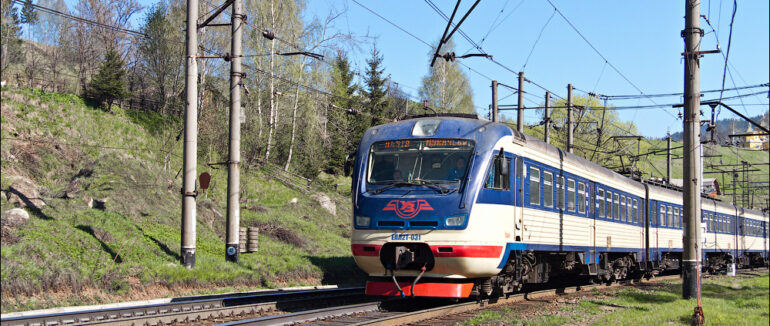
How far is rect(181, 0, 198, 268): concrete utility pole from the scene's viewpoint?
17.7 metres

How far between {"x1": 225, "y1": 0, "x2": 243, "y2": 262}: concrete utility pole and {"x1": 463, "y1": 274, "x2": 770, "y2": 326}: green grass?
27.4 feet

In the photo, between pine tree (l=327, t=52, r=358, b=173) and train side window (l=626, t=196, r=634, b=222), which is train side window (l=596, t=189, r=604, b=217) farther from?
pine tree (l=327, t=52, r=358, b=173)

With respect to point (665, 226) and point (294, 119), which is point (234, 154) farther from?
point (294, 119)

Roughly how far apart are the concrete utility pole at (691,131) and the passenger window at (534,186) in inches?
163

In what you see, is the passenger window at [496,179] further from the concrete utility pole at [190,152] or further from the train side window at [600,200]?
the concrete utility pole at [190,152]

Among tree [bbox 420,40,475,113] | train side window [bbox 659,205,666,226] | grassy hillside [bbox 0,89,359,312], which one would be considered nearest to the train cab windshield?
grassy hillside [bbox 0,89,359,312]

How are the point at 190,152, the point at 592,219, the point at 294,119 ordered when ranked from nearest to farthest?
the point at 190,152, the point at 592,219, the point at 294,119

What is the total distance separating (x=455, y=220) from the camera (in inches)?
472

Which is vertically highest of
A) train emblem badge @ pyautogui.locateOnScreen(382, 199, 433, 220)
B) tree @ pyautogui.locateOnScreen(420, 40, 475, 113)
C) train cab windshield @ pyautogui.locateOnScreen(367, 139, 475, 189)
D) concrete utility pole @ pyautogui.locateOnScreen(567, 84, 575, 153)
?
tree @ pyautogui.locateOnScreen(420, 40, 475, 113)

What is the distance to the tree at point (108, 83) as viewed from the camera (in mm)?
35750

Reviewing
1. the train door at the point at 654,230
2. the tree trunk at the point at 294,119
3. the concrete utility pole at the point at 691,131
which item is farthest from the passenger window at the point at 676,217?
the tree trunk at the point at 294,119

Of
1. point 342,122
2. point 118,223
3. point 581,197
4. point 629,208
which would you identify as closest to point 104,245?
point 118,223

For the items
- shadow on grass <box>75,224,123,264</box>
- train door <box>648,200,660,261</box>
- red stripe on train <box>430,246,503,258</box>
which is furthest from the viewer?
train door <box>648,200,660,261</box>

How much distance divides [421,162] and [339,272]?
1061 cm
